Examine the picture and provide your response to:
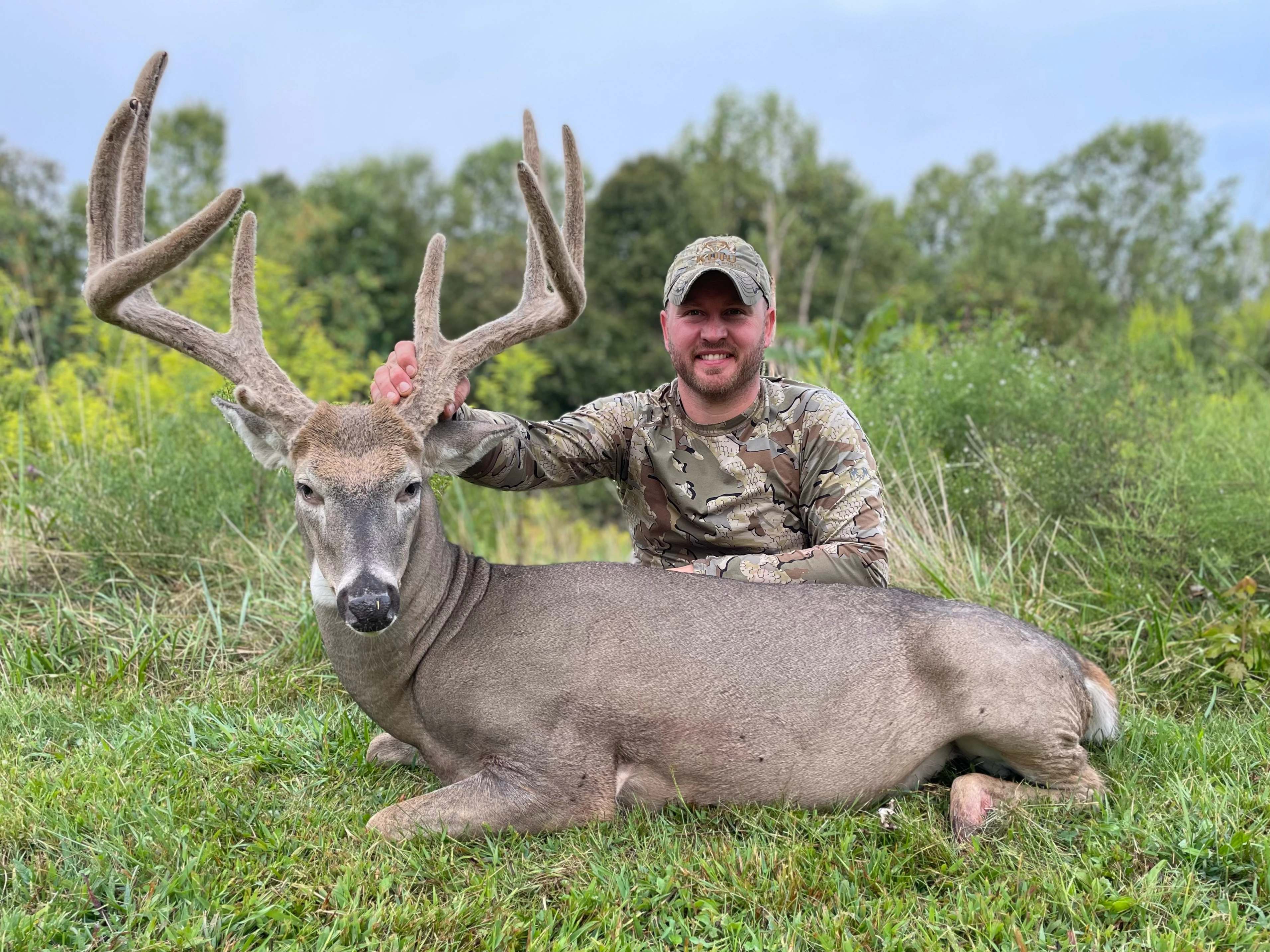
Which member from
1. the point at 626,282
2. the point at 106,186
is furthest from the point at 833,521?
the point at 626,282

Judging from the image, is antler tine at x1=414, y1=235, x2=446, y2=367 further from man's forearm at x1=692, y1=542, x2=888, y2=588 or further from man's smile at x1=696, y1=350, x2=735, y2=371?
man's forearm at x1=692, y1=542, x2=888, y2=588

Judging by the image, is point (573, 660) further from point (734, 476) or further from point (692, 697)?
point (734, 476)

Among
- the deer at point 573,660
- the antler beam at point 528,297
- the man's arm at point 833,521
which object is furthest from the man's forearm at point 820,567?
the antler beam at point 528,297

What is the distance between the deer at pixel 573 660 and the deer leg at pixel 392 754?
29cm

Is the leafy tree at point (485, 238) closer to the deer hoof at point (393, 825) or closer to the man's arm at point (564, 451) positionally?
the man's arm at point (564, 451)

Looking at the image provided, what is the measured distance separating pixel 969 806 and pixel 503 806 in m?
1.62

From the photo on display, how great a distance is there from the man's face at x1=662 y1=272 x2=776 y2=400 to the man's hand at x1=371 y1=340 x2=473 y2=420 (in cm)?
119

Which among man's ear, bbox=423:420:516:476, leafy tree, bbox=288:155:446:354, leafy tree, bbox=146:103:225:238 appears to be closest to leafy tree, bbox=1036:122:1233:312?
leafy tree, bbox=288:155:446:354

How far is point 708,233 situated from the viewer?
1344 inches

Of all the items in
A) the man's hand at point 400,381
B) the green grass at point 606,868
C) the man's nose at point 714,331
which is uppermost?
the man's nose at point 714,331

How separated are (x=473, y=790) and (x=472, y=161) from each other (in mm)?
51801

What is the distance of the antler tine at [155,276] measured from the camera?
12.0 feet

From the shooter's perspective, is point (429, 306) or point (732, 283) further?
point (732, 283)

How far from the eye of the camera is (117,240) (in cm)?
398
